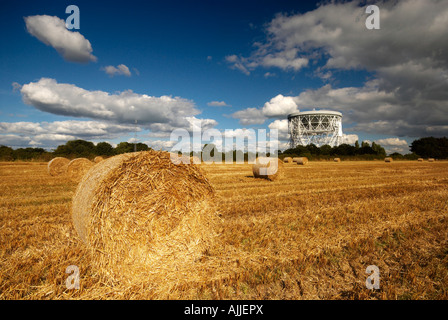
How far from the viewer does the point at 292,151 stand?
2386 inches

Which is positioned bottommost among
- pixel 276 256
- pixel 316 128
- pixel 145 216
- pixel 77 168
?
pixel 276 256

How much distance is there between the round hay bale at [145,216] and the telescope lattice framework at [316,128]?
2369 inches

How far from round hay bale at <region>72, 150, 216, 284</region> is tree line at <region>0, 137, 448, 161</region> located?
2492 cm

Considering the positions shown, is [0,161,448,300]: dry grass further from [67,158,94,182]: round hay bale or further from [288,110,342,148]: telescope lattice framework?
[288,110,342,148]: telescope lattice framework

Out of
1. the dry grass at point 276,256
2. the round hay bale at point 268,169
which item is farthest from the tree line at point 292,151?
the dry grass at point 276,256

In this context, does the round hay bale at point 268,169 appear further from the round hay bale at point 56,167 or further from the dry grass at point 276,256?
the round hay bale at point 56,167

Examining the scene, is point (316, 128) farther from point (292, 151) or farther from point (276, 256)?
point (276, 256)

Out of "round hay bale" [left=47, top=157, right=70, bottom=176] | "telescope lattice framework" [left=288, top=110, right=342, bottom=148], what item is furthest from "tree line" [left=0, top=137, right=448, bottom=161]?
"round hay bale" [left=47, top=157, right=70, bottom=176]

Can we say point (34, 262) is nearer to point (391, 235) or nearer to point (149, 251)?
point (149, 251)

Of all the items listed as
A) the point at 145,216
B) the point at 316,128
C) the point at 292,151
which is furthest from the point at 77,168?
the point at 316,128

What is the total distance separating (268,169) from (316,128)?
50388 millimetres

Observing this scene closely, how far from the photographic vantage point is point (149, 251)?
421cm
